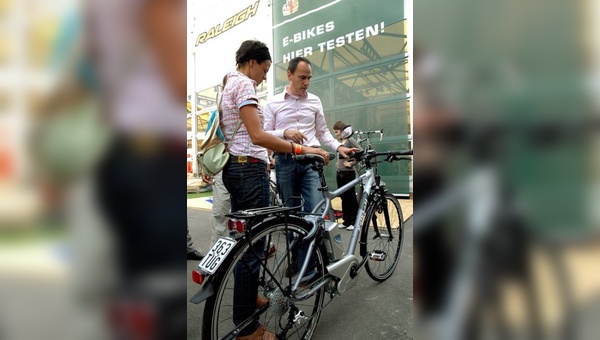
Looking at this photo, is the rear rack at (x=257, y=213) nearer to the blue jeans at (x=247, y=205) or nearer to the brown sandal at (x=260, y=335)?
the blue jeans at (x=247, y=205)

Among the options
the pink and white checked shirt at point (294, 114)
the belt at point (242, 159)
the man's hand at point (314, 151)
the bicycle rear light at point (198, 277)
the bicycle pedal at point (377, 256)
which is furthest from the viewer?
the pink and white checked shirt at point (294, 114)

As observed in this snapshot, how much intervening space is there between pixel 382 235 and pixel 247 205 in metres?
1.42

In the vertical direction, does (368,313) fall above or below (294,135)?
below

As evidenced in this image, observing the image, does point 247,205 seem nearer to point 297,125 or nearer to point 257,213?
point 257,213

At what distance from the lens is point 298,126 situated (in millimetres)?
2566

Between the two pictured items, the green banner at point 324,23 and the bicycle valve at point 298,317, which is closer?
the bicycle valve at point 298,317

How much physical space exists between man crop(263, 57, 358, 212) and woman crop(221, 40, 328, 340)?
542mm

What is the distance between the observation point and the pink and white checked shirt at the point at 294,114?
8.43 feet

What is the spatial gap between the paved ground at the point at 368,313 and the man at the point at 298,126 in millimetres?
740
